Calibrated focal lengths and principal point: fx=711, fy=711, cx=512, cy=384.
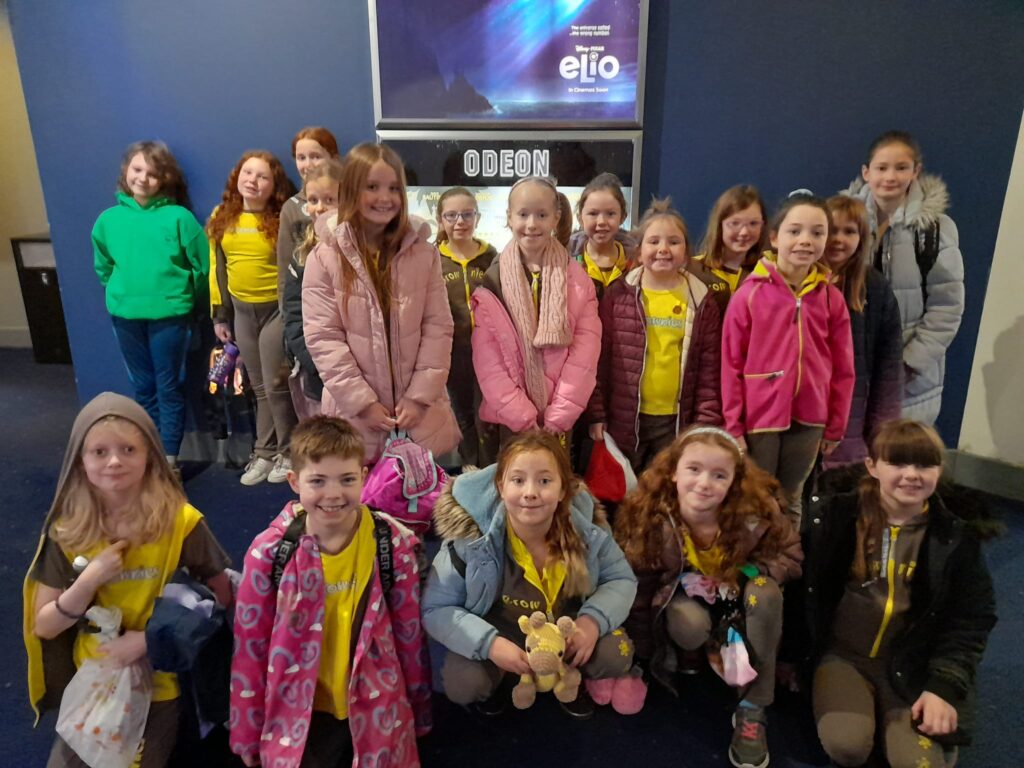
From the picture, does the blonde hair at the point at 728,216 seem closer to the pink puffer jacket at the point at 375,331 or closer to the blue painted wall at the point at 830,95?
the blue painted wall at the point at 830,95

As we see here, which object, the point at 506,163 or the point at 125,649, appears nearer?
the point at 125,649

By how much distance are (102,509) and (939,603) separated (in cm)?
212

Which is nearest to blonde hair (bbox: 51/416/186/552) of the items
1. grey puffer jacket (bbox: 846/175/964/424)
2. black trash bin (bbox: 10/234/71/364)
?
grey puffer jacket (bbox: 846/175/964/424)

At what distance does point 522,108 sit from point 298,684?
254cm

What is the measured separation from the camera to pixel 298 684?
167 cm

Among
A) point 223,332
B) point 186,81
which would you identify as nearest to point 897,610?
point 223,332

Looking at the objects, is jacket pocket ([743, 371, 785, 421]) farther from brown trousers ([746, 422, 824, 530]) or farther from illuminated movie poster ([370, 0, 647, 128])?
illuminated movie poster ([370, 0, 647, 128])

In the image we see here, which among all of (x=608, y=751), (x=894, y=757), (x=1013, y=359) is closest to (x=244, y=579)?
(x=608, y=751)

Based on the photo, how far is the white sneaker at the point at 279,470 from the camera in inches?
134

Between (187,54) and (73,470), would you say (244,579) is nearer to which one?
(73,470)

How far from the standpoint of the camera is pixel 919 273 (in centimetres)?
272

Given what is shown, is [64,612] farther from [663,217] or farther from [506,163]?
[506,163]

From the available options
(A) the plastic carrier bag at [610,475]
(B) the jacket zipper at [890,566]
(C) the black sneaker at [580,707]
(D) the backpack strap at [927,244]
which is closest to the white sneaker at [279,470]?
(A) the plastic carrier bag at [610,475]

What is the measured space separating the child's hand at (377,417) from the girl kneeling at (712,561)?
2.62 feet
